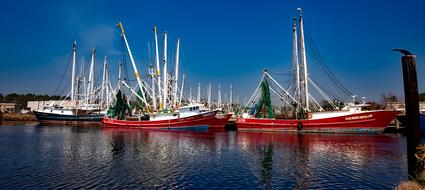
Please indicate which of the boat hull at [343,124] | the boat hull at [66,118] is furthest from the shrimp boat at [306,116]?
the boat hull at [66,118]

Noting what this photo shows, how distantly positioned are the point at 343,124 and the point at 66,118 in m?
90.7

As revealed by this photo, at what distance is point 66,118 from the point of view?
4338 inches

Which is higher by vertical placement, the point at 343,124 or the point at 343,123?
the point at 343,123

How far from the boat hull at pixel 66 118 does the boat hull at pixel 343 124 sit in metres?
66.7

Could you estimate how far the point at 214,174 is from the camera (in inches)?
893

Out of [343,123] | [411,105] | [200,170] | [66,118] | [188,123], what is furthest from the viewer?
[66,118]

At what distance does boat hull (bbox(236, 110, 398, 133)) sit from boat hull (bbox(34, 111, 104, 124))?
2627 inches

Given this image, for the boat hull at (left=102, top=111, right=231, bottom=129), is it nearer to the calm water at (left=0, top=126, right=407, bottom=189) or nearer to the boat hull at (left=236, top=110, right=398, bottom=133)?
the boat hull at (left=236, top=110, right=398, bottom=133)

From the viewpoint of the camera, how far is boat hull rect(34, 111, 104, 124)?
109 meters

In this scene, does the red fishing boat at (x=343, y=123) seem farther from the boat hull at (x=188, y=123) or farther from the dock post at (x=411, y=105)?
the dock post at (x=411, y=105)

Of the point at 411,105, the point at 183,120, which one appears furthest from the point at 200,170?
the point at 183,120

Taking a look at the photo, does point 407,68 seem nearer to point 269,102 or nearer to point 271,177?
point 271,177

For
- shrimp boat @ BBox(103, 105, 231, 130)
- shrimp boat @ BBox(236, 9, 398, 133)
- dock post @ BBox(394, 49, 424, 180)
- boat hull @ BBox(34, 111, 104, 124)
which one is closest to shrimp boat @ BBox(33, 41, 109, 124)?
boat hull @ BBox(34, 111, 104, 124)

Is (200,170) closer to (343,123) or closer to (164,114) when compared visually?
(343,123)
